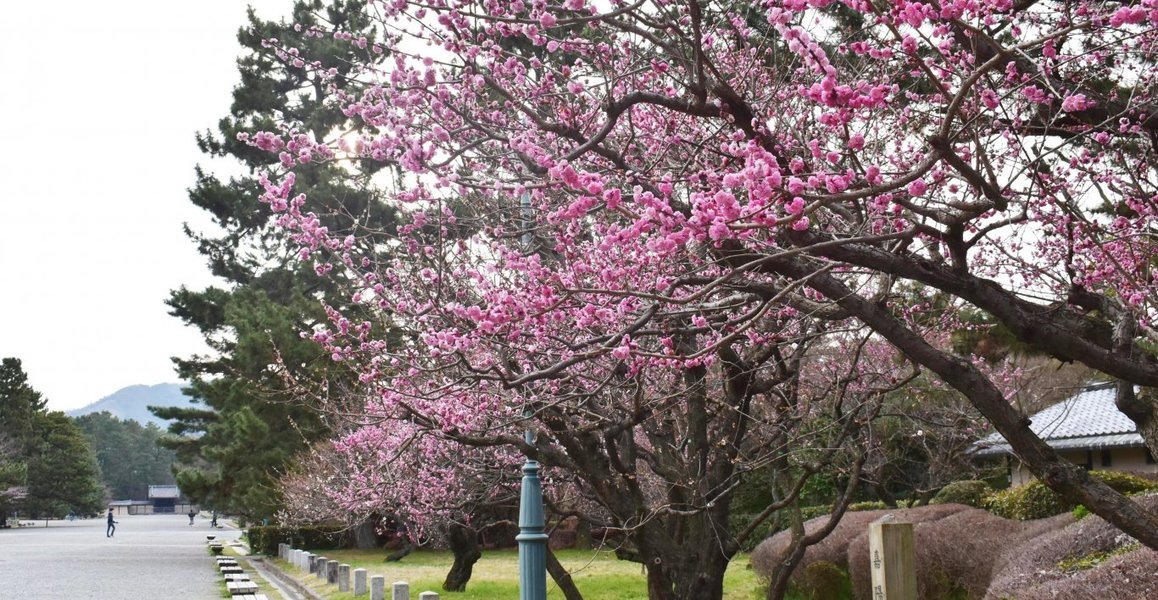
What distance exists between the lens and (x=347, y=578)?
1602cm

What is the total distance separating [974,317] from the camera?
13.1m

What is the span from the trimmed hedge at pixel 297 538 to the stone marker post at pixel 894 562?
23645 millimetres

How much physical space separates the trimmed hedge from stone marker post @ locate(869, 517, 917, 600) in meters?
23.6

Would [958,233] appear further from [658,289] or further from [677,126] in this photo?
[677,126]

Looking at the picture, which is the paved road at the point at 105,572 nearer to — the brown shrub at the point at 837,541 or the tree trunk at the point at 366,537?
the tree trunk at the point at 366,537

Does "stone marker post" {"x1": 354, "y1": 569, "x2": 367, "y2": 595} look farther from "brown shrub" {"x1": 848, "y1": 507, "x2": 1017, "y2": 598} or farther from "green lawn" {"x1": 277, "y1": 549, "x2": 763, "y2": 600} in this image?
"brown shrub" {"x1": 848, "y1": 507, "x2": 1017, "y2": 598}

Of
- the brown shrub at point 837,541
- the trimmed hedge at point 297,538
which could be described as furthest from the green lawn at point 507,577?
the trimmed hedge at point 297,538

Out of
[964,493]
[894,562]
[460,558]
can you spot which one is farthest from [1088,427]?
[894,562]

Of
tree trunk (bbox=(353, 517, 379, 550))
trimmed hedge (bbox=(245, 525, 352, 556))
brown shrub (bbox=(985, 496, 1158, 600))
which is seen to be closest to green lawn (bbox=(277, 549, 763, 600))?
trimmed hedge (bbox=(245, 525, 352, 556))

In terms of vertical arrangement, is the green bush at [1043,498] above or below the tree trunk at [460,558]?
above

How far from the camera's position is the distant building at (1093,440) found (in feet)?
68.9

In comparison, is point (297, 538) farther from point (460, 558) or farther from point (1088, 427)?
point (1088, 427)

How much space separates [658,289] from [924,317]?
5296mm

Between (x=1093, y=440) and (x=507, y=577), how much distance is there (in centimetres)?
1339
